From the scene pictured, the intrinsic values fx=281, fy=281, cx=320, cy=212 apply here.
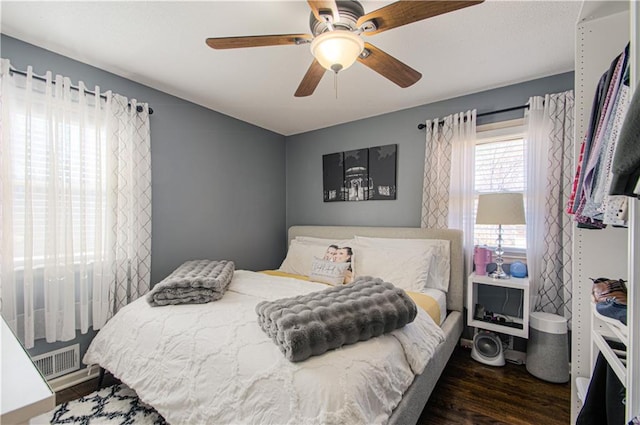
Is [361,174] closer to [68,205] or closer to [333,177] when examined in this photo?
[333,177]

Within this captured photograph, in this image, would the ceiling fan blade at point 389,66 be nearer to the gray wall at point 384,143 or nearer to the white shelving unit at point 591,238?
the white shelving unit at point 591,238

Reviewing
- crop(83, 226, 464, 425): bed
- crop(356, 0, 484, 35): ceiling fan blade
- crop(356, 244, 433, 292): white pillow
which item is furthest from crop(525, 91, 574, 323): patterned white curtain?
crop(356, 0, 484, 35): ceiling fan blade

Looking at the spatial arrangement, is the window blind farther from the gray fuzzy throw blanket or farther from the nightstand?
the gray fuzzy throw blanket

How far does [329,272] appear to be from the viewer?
266 cm

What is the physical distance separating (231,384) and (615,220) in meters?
1.49

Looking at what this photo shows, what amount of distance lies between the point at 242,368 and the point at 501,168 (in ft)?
8.80

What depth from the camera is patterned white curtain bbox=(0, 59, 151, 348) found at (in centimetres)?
185

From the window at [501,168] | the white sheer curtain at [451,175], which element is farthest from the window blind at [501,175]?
the white sheer curtain at [451,175]

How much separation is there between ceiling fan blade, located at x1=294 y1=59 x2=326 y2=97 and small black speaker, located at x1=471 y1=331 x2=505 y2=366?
2.46 metres

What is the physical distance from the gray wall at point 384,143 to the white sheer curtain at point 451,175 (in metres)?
0.13

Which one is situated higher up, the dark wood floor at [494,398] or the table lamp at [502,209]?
the table lamp at [502,209]

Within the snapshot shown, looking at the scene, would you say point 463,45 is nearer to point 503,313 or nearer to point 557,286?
point 557,286

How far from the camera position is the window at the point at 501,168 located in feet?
8.30

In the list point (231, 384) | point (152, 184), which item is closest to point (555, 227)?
point (231, 384)
